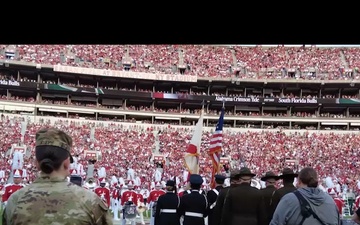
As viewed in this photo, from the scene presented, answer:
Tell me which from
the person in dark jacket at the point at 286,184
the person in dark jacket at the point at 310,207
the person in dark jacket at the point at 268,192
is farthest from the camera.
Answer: the person in dark jacket at the point at 268,192

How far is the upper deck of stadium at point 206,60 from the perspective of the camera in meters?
51.8

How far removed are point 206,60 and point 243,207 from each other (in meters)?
51.0

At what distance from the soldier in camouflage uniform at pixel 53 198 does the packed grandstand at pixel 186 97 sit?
126 feet

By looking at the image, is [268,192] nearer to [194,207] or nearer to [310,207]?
[194,207]

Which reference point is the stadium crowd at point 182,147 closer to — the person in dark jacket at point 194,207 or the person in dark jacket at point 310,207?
the person in dark jacket at point 194,207

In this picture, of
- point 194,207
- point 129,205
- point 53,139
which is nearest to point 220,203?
point 194,207

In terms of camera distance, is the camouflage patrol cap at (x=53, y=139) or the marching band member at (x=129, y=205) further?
the marching band member at (x=129, y=205)

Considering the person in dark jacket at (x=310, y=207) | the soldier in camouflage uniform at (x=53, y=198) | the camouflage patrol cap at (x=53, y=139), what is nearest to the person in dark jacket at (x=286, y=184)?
the person in dark jacket at (x=310, y=207)

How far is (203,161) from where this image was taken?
3691 cm

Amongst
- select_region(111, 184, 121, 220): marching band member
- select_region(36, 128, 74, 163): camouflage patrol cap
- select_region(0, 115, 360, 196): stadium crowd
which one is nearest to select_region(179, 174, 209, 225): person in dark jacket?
select_region(36, 128, 74, 163): camouflage patrol cap

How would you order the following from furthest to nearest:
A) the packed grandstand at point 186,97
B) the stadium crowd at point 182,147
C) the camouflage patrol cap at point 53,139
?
the packed grandstand at point 186,97
the stadium crowd at point 182,147
the camouflage patrol cap at point 53,139

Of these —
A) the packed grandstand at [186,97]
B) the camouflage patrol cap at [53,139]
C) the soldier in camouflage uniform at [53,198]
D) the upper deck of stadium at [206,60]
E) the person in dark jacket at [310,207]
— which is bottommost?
the person in dark jacket at [310,207]

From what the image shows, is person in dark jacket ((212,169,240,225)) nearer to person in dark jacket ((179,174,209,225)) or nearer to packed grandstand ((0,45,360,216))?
person in dark jacket ((179,174,209,225))

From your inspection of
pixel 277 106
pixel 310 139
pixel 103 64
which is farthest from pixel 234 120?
pixel 103 64
